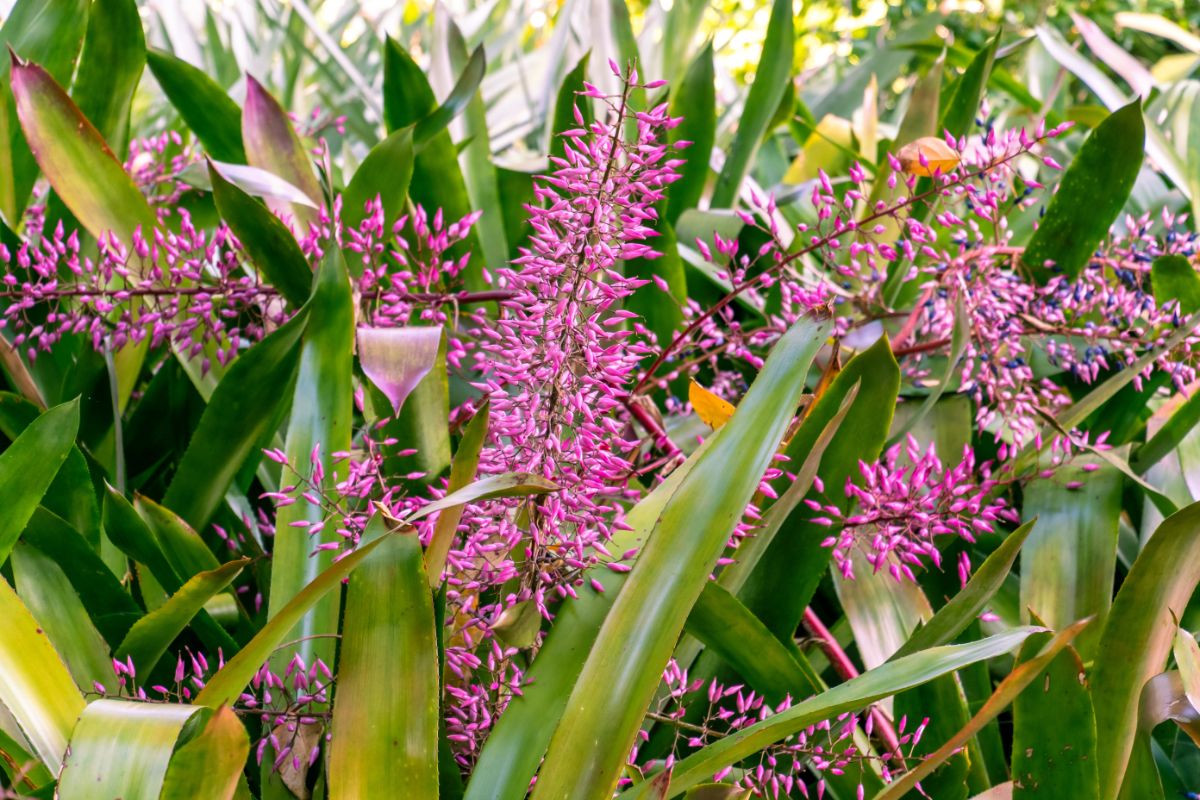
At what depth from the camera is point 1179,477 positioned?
3.51 ft

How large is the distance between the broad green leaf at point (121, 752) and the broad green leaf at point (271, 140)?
690mm

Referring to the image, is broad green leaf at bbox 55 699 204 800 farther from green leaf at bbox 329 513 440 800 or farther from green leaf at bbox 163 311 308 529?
green leaf at bbox 163 311 308 529

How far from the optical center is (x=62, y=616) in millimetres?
811

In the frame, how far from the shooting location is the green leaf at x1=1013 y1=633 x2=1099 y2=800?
748 millimetres

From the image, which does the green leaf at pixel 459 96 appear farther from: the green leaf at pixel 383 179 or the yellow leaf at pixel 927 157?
the yellow leaf at pixel 927 157

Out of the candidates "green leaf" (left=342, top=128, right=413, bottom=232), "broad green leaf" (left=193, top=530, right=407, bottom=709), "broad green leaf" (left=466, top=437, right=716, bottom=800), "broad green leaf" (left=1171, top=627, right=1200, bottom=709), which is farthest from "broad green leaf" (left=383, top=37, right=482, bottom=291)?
"broad green leaf" (left=1171, top=627, right=1200, bottom=709)

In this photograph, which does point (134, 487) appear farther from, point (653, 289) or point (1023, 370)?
point (1023, 370)

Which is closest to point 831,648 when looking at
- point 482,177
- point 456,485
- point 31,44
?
point 456,485

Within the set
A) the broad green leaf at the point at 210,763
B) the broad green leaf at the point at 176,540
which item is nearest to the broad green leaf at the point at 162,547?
the broad green leaf at the point at 176,540

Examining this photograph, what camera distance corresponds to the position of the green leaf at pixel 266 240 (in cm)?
95

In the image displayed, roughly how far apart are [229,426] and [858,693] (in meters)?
0.56

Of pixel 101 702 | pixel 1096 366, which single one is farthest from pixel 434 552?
pixel 1096 366

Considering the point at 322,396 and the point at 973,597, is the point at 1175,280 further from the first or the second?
the point at 322,396

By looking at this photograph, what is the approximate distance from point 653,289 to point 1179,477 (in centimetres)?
53
